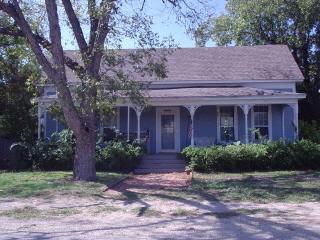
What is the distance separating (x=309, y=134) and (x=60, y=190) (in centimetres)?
1584

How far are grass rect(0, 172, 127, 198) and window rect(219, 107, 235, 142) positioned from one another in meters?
7.83

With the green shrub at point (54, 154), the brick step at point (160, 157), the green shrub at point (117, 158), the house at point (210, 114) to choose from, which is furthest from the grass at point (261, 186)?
the green shrub at point (54, 154)

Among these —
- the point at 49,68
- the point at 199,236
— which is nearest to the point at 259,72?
the point at 49,68

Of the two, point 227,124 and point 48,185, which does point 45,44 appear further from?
point 227,124

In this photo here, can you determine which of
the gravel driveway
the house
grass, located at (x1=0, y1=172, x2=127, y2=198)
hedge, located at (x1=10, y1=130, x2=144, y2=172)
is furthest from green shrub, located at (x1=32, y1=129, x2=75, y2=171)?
the gravel driveway

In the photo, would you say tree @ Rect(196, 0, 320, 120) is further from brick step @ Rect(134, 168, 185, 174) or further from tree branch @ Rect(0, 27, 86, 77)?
tree branch @ Rect(0, 27, 86, 77)

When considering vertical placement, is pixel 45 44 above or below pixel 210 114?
above

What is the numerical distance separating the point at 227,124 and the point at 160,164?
468 cm

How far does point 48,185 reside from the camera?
49.7ft

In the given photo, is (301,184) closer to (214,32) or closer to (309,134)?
(309,134)

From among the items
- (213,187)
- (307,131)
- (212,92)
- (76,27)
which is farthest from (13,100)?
(213,187)

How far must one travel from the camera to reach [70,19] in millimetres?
16266

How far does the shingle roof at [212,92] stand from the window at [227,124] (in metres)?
1.13

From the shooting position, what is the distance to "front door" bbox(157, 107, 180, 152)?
80.0 ft
